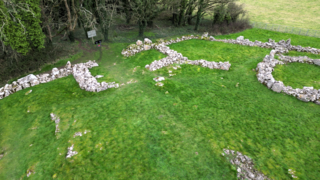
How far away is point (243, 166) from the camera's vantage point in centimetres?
879

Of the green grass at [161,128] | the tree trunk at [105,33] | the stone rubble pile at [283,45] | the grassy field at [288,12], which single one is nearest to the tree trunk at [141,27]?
the tree trunk at [105,33]

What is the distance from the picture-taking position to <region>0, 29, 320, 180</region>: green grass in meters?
8.71

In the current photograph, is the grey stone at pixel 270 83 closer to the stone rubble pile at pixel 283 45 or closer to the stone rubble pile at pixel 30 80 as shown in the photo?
the stone rubble pile at pixel 283 45

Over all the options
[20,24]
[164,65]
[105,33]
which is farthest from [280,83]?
[20,24]

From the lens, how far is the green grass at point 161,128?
28.6 ft

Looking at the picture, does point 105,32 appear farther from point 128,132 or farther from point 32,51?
point 128,132

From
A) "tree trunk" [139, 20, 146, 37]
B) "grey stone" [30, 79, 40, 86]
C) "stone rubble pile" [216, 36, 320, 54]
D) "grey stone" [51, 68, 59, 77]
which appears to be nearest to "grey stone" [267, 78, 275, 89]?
"stone rubble pile" [216, 36, 320, 54]

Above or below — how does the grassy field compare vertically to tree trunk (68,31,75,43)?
above

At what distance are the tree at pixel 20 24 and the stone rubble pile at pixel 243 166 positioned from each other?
59.6ft

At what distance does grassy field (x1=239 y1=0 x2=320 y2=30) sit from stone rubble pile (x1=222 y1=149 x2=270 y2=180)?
36440 millimetres

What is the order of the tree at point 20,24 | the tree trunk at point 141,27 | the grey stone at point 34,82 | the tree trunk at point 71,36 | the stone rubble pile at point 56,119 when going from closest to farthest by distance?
the stone rubble pile at point 56,119 → the tree at point 20,24 → the grey stone at point 34,82 → the tree trunk at point 71,36 → the tree trunk at point 141,27

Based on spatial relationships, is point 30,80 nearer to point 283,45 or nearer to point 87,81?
point 87,81

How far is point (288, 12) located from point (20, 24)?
181ft

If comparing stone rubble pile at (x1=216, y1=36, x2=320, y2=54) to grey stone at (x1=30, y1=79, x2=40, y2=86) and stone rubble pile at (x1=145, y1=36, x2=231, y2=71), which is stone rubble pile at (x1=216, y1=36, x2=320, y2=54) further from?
grey stone at (x1=30, y1=79, x2=40, y2=86)
